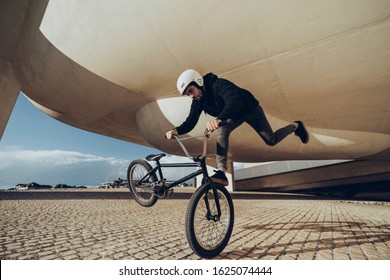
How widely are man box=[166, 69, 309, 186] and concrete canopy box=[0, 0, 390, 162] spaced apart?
3.41 meters

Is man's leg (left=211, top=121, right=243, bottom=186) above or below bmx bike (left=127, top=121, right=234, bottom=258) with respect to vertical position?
above

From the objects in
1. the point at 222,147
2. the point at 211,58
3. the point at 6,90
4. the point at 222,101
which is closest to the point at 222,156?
the point at 222,147

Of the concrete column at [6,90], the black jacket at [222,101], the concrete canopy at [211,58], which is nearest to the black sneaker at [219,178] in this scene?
the black jacket at [222,101]

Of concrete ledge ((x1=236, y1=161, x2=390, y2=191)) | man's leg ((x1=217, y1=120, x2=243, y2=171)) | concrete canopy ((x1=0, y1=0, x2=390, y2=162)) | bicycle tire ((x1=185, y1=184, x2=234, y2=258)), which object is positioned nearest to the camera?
bicycle tire ((x1=185, y1=184, x2=234, y2=258))

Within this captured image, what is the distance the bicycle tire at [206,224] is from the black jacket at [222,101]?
3.23 ft

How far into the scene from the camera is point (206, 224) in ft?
8.23

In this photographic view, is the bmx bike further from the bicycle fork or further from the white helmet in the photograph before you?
the white helmet

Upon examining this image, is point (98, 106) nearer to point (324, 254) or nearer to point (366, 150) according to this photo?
point (324, 254)

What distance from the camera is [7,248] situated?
7.46 ft

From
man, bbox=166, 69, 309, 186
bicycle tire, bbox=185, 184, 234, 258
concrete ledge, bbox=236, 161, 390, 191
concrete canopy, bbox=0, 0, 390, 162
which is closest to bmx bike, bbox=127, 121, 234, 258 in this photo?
bicycle tire, bbox=185, 184, 234, 258

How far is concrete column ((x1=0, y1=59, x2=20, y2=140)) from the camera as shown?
10469 millimetres

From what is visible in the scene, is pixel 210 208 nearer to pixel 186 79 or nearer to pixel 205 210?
pixel 205 210
